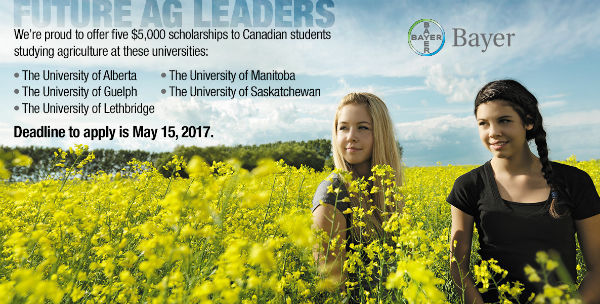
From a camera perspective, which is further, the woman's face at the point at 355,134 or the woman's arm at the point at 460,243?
the woman's face at the point at 355,134

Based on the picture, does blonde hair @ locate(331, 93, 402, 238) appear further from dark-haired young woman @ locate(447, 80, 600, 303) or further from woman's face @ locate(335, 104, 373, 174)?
dark-haired young woman @ locate(447, 80, 600, 303)

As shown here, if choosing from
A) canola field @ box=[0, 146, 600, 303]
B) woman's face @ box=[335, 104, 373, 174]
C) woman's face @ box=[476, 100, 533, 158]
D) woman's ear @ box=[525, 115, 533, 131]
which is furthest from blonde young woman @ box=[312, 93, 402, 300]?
woman's ear @ box=[525, 115, 533, 131]

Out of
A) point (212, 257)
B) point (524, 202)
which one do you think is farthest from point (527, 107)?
point (212, 257)

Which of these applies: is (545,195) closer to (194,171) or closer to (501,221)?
(501,221)

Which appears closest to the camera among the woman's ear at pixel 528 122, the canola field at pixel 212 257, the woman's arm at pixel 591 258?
the canola field at pixel 212 257

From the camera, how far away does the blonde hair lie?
2.87 m

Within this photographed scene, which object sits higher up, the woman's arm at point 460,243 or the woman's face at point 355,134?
the woman's face at point 355,134

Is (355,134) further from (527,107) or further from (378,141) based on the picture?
(527,107)

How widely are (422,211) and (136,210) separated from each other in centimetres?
291

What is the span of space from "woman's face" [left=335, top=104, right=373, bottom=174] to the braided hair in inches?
30.1

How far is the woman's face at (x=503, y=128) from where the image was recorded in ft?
7.86

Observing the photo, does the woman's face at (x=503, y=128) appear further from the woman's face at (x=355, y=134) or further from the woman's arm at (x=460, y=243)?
the woman's face at (x=355, y=134)

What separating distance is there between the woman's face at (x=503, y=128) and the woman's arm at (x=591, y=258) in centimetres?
59

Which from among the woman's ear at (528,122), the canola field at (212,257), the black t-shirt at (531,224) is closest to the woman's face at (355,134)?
the canola field at (212,257)
